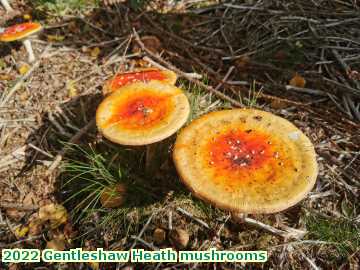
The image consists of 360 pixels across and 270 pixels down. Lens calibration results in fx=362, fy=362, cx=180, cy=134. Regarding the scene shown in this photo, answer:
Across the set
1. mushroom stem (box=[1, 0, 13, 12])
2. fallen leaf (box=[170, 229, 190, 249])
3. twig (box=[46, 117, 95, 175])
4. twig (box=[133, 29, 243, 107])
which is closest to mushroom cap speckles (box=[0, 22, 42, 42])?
mushroom stem (box=[1, 0, 13, 12])

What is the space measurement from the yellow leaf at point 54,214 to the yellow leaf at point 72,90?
1.58 metres

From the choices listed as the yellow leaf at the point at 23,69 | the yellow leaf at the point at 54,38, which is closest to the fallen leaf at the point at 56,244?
the yellow leaf at the point at 23,69

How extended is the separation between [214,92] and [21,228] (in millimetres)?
2477

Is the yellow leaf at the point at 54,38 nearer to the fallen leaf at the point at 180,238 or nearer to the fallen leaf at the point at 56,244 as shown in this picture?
the fallen leaf at the point at 56,244

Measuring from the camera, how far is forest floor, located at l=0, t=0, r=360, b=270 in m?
3.17

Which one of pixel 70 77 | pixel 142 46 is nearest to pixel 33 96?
pixel 70 77

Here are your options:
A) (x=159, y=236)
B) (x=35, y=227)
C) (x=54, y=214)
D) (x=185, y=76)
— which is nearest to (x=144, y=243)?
(x=159, y=236)

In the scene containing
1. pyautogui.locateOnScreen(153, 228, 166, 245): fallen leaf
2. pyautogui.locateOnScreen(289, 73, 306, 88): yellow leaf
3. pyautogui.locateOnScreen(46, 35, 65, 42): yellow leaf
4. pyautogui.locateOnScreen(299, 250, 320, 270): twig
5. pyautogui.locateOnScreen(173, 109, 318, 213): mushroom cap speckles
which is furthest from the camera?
pyautogui.locateOnScreen(46, 35, 65, 42): yellow leaf

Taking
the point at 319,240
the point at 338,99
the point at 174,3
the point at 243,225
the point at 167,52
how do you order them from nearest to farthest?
the point at 319,240 < the point at 243,225 < the point at 338,99 < the point at 167,52 < the point at 174,3

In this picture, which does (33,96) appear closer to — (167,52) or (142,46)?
(142,46)

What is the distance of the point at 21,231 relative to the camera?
344 centimetres

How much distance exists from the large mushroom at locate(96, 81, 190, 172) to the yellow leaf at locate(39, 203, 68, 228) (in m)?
1.12

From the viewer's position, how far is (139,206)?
332 centimetres

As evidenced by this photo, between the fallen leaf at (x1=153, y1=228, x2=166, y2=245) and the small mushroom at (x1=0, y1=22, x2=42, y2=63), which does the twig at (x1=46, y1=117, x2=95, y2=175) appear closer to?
the fallen leaf at (x1=153, y1=228, x2=166, y2=245)
